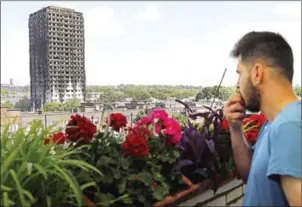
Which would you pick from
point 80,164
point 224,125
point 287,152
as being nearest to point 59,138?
point 80,164

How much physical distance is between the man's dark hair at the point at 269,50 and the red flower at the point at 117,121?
1.71ft

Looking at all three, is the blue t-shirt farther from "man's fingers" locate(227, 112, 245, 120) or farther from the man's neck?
"man's fingers" locate(227, 112, 245, 120)

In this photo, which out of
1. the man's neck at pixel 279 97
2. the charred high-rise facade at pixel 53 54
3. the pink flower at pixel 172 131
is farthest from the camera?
the charred high-rise facade at pixel 53 54

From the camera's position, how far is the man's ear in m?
1.27

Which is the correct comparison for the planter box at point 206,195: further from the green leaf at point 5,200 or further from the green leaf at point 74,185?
the green leaf at point 5,200

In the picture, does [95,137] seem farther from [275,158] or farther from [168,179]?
[275,158]

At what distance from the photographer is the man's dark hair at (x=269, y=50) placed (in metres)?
1.28

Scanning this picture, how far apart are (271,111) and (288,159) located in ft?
0.87

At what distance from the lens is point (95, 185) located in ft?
4.11

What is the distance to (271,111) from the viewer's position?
1.28 metres

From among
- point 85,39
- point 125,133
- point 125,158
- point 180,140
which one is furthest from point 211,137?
point 85,39

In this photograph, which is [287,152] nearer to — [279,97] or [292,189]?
[292,189]

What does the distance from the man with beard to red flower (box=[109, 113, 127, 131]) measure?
0.43 metres

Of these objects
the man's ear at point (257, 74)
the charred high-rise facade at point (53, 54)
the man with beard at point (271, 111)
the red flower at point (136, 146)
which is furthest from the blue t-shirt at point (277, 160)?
the charred high-rise facade at point (53, 54)
